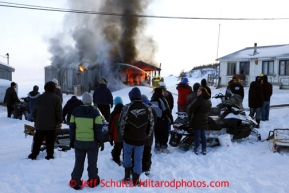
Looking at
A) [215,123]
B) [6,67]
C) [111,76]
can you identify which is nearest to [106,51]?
[111,76]

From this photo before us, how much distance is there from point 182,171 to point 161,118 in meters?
1.56

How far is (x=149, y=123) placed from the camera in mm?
5047

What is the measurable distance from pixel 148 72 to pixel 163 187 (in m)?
28.8

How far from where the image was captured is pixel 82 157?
4914 mm

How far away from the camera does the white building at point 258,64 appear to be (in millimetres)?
25906

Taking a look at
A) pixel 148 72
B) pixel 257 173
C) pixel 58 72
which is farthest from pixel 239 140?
pixel 58 72

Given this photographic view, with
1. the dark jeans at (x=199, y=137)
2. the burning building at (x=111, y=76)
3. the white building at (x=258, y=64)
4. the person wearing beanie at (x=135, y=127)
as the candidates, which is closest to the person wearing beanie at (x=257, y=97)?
the dark jeans at (x=199, y=137)

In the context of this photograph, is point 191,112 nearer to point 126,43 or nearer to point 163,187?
point 163,187

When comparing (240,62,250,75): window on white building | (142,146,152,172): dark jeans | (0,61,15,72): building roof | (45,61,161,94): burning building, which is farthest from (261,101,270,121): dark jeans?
(0,61,15,72): building roof

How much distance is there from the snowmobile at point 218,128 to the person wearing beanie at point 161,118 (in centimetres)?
34

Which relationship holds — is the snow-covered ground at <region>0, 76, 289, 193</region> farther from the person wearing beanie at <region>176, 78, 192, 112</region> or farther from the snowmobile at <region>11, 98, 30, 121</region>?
the snowmobile at <region>11, 98, 30, 121</region>

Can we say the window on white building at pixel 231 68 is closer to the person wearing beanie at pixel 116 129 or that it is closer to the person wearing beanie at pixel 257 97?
the person wearing beanie at pixel 257 97

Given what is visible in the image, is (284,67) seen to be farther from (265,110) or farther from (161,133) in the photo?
(161,133)

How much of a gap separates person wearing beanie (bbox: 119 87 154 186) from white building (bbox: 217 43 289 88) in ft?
77.6
